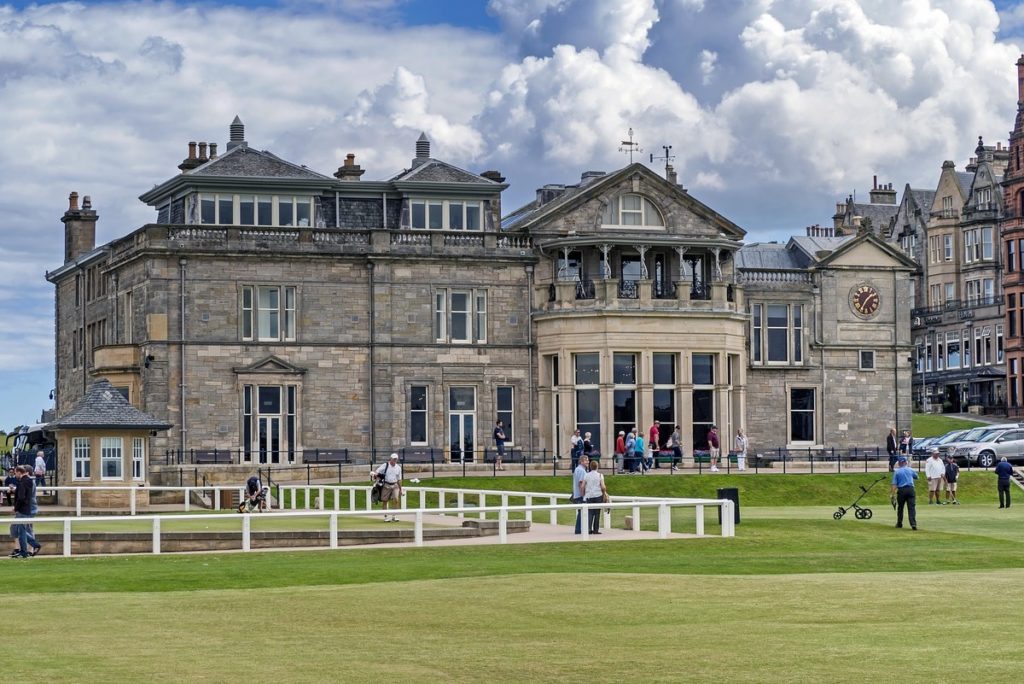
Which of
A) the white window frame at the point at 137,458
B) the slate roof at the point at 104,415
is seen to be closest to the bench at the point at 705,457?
the slate roof at the point at 104,415

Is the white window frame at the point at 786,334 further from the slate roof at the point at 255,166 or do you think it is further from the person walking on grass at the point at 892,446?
the slate roof at the point at 255,166

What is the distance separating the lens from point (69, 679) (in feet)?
54.4

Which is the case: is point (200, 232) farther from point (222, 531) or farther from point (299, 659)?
point (299, 659)

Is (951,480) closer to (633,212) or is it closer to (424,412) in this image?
(633,212)

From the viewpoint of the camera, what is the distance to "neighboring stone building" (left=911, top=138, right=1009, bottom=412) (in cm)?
10756

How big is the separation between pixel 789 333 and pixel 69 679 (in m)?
55.6

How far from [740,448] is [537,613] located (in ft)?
142

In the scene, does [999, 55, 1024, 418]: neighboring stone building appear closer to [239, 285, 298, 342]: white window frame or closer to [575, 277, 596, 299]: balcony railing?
[575, 277, 596, 299]: balcony railing

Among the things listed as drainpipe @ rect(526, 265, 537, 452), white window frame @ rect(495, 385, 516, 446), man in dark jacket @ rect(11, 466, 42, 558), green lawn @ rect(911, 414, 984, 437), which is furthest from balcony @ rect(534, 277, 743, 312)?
man in dark jacket @ rect(11, 466, 42, 558)

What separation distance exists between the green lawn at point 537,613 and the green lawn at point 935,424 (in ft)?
184

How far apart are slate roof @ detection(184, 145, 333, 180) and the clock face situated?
67.5ft

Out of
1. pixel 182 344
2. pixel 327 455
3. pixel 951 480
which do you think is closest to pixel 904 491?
pixel 951 480

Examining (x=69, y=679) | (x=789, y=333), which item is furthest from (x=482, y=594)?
(x=789, y=333)

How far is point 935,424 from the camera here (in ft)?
313
